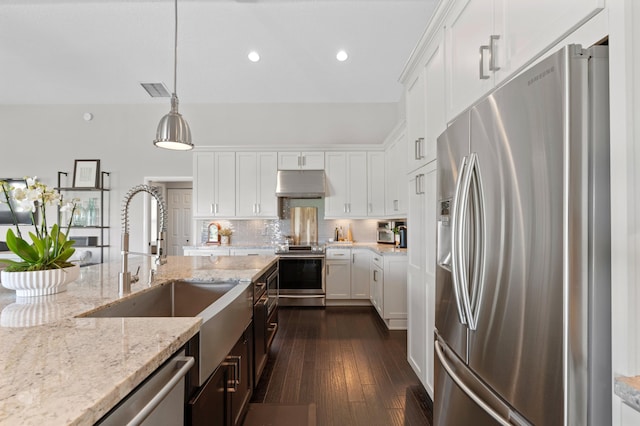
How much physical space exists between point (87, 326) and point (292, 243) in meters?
4.11

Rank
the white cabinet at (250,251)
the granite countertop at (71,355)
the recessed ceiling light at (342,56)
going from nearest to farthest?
the granite countertop at (71,355) → the recessed ceiling light at (342,56) → the white cabinet at (250,251)

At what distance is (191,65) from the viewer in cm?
429

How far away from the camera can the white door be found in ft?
20.9

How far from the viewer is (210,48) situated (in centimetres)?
392

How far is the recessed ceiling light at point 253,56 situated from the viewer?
13.1ft

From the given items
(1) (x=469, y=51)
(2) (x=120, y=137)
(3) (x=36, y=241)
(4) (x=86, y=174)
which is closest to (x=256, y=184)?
(2) (x=120, y=137)

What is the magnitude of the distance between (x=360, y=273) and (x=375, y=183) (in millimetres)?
1391

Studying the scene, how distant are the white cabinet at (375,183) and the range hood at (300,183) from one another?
737 mm

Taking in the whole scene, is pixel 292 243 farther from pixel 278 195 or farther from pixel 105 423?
pixel 105 423

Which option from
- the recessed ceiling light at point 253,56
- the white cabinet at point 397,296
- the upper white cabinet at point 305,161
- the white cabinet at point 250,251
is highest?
the recessed ceiling light at point 253,56

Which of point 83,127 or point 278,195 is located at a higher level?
point 83,127

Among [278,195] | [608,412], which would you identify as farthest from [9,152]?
[608,412]

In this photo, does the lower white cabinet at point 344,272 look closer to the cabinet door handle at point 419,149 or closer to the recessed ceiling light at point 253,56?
the cabinet door handle at point 419,149

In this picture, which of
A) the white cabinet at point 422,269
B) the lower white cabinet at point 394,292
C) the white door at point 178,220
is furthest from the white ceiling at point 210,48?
the lower white cabinet at point 394,292
